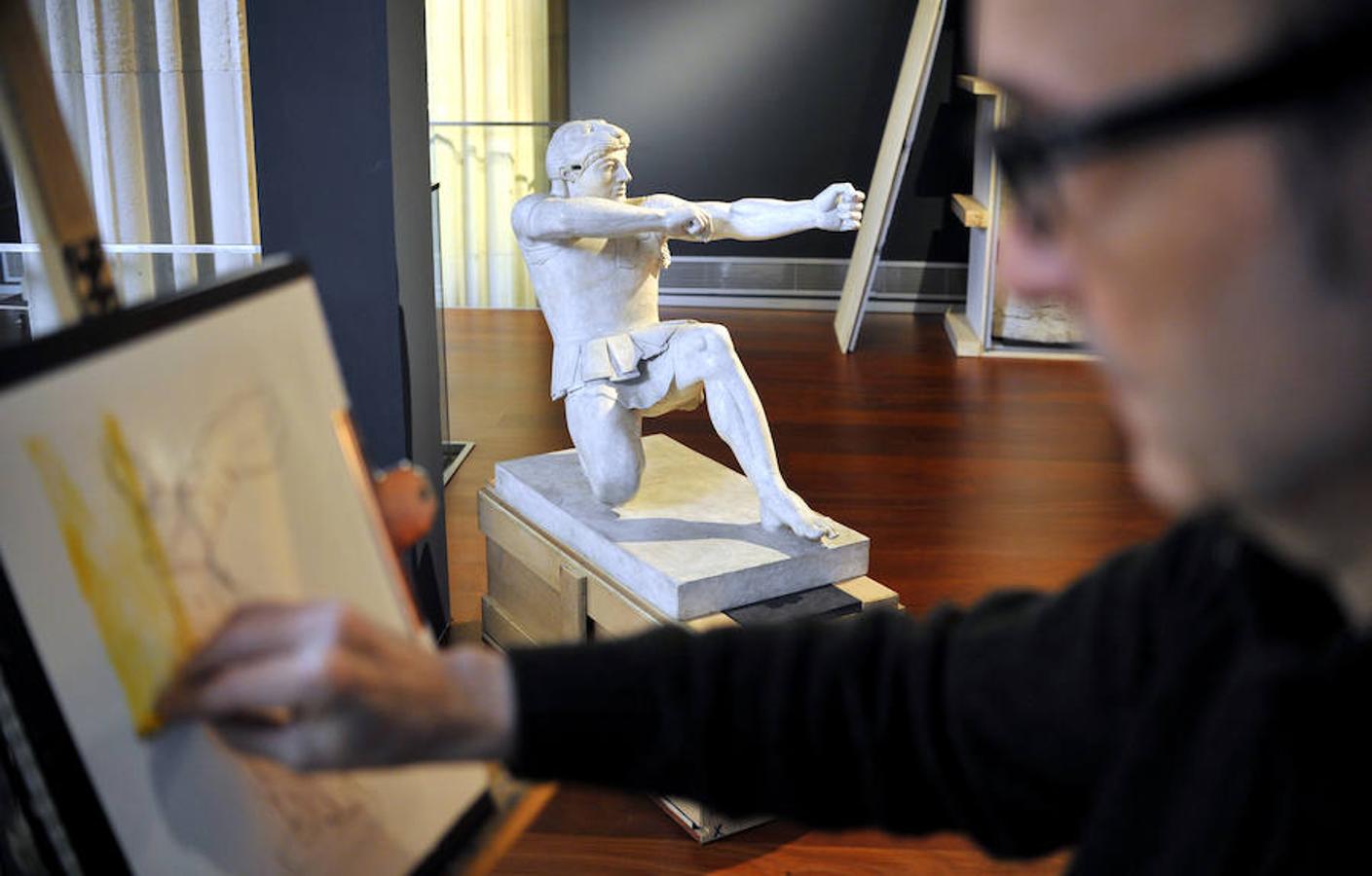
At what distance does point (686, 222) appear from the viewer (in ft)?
8.15

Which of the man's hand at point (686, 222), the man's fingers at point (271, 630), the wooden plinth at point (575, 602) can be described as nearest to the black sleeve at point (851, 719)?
the man's fingers at point (271, 630)

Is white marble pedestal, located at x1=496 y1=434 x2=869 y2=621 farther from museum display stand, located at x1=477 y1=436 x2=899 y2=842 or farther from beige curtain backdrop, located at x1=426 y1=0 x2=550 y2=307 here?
beige curtain backdrop, located at x1=426 y1=0 x2=550 y2=307

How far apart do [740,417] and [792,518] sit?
0.20 metres

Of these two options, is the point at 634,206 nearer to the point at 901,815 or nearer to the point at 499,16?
the point at 901,815

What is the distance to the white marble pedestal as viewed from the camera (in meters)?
2.34

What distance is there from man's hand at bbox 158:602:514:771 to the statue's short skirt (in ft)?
5.56

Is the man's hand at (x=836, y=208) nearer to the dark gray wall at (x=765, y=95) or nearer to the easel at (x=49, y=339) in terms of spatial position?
the easel at (x=49, y=339)

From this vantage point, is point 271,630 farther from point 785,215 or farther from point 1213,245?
point 785,215

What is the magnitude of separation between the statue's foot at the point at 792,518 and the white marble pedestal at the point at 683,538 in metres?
0.02

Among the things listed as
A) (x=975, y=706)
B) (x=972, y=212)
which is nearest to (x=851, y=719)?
(x=975, y=706)

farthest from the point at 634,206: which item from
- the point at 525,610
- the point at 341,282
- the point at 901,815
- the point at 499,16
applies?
the point at 499,16

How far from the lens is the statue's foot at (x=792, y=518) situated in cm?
244

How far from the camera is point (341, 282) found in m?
2.56

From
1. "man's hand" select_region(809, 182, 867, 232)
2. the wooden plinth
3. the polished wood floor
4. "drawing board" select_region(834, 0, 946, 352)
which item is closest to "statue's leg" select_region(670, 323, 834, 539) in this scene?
the wooden plinth
